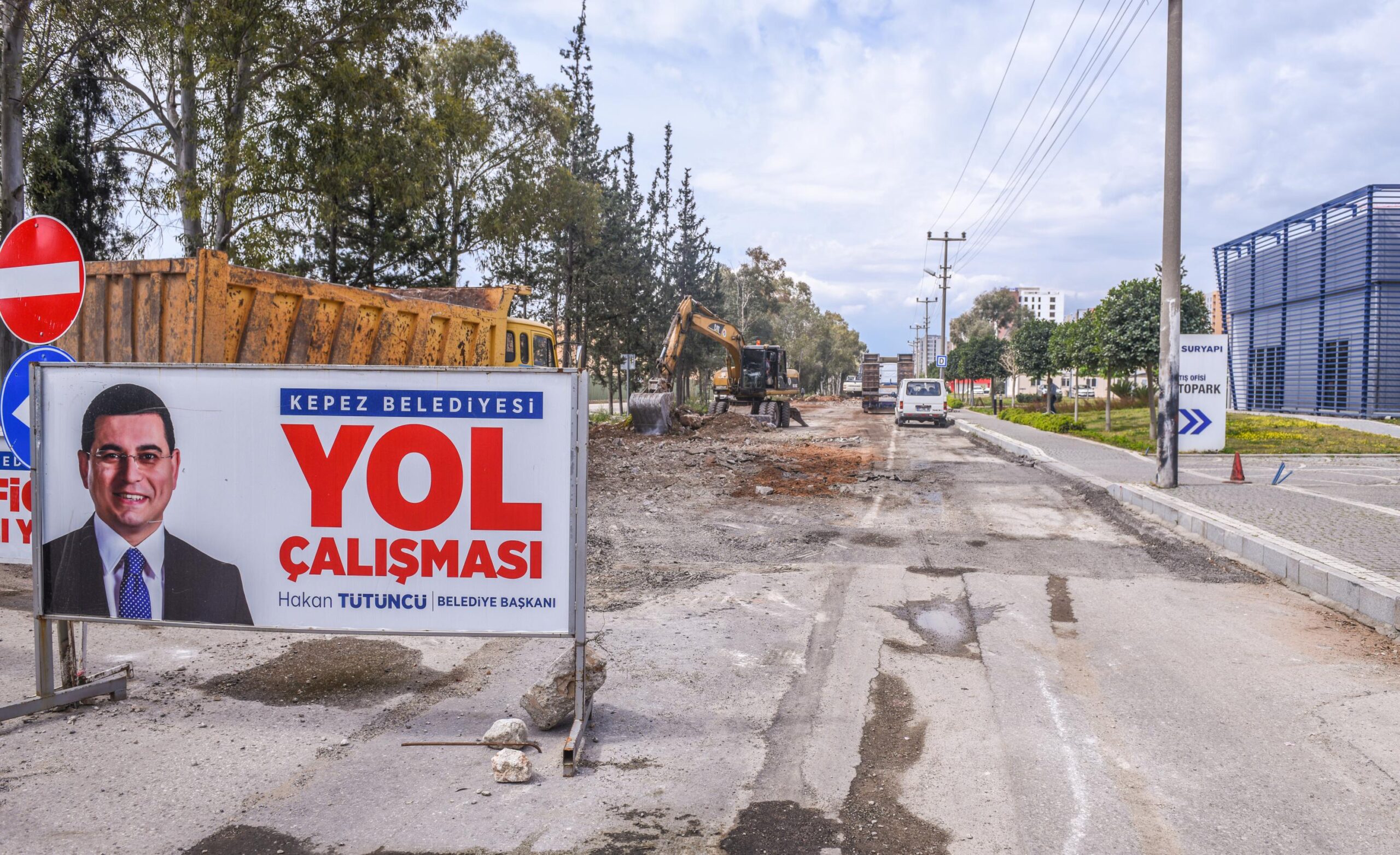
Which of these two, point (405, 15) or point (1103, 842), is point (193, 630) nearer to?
point (1103, 842)

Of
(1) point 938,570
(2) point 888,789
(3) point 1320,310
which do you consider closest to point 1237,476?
(1) point 938,570

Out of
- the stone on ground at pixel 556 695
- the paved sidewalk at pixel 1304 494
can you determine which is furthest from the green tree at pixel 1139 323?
the stone on ground at pixel 556 695

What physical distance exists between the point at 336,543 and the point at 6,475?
142 inches

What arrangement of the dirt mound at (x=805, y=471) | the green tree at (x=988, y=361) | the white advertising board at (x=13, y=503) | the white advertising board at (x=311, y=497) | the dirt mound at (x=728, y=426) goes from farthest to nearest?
the green tree at (x=988, y=361), the dirt mound at (x=728, y=426), the dirt mound at (x=805, y=471), the white advertising board at (x=13, y=503), the white advertising board at (x=311, y=497)

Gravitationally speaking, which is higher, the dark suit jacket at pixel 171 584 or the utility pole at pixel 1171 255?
the utility pole at pixel 1171 255

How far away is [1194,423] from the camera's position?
14484 mm

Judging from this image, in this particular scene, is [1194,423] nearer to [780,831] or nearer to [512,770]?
[780,831]

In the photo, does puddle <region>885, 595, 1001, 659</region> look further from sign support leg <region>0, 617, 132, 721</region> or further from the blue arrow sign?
the blue arrow sign

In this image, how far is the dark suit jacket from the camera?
4586 mm

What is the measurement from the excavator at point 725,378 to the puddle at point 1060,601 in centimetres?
1815

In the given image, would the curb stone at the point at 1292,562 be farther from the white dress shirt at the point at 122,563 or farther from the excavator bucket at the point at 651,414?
the excavator bucket at the point at 651,414

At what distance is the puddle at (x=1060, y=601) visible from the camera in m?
6.67

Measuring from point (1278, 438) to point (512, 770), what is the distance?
24047 millimetres

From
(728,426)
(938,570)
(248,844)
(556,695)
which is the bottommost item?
(248,844)
